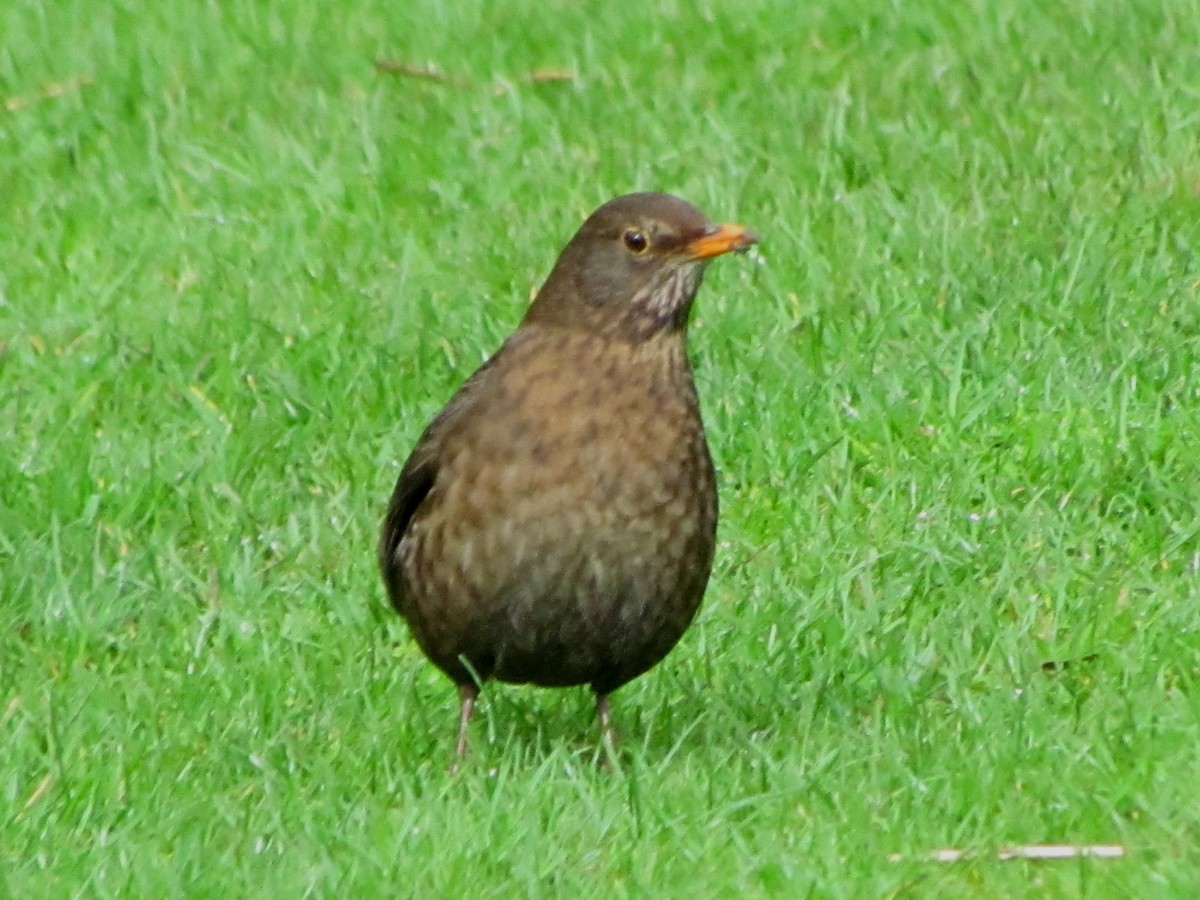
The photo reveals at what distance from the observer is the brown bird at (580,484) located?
5605 mm

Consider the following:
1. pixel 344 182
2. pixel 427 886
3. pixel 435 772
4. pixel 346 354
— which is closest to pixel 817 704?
pixel 435 772

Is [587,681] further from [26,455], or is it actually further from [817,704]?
[26,455]

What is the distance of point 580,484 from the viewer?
557 centimetres

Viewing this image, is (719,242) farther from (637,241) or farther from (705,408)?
(705,408)

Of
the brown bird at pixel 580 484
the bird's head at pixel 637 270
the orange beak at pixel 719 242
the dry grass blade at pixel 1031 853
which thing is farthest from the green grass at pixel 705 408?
the orange beak at pixel 719 242

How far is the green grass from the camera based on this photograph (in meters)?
5.30

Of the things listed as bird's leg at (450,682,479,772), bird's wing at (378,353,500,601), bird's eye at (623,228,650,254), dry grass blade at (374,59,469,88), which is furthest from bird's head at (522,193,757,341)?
dry grass blade at (374,59,469,88)

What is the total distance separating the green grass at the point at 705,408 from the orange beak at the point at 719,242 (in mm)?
1016

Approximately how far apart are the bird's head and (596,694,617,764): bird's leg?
0.88 m

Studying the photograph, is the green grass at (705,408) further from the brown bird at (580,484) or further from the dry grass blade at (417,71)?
the brown bird at (580,484)

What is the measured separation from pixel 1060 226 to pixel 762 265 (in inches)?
36.0

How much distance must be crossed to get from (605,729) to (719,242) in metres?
1.13

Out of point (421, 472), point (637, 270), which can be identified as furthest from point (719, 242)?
point (421, 472)

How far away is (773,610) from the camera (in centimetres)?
650
